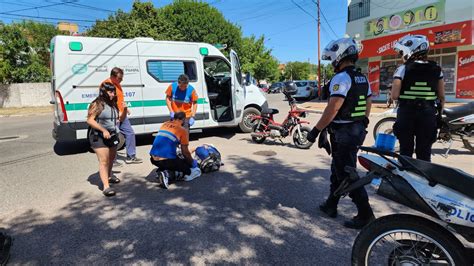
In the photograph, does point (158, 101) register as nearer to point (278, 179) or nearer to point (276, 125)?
point (276, 125)

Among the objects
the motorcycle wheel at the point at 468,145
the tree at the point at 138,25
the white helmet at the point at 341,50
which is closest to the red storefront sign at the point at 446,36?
the motorcycle wheel at the point at 468,145

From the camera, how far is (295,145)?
7656 mm

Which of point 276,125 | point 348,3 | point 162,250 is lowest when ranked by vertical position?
point 162,250

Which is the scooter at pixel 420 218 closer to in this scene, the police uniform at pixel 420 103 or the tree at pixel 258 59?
the police uniform at pixel 420 103

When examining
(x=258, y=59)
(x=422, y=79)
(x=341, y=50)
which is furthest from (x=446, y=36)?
(x=258, y=59)

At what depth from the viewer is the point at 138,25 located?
26156 millimetres

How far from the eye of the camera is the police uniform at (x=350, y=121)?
10.8ft

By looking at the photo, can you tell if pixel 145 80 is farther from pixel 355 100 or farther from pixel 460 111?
pixel 460 111

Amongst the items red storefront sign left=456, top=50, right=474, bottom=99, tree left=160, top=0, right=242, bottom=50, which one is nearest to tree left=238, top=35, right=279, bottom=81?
tree left=160, top=0, right=242, bottom=50

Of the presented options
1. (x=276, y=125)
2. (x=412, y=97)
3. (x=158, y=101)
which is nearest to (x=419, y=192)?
(x=412, y=97)

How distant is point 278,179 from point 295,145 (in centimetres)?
253

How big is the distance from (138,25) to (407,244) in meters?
27.1

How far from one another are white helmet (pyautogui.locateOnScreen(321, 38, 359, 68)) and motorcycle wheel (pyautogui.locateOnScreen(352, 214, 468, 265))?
68.6 inches

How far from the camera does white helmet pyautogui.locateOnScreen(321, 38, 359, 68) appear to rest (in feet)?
10.9
